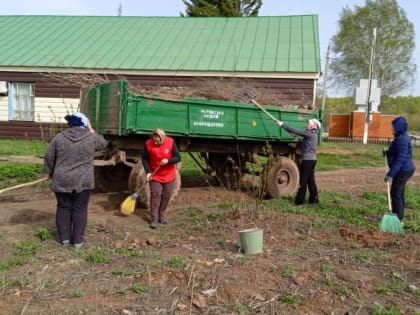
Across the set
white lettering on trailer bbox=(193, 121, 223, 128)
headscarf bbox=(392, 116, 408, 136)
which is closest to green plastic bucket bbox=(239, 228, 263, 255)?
headscarf bbox=(392, 116, 408, 136)

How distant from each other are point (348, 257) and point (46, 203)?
5.25 metres

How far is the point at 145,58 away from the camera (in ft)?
63.3

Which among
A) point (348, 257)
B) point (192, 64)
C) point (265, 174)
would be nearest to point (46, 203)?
point (265, 174)

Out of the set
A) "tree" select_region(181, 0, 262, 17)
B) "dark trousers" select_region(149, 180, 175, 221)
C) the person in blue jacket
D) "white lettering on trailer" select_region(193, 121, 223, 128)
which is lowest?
"dark trousers" select_region(149, 180, 175, 221)

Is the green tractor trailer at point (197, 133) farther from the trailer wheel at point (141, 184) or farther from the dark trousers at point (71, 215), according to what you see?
the dark trousers at point (71, 215)

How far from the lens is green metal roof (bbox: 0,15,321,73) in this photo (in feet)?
61.1

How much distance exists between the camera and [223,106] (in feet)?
28.3

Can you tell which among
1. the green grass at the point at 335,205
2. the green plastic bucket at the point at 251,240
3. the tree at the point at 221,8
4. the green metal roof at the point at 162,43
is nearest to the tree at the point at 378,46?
the tree at the point at 221,8

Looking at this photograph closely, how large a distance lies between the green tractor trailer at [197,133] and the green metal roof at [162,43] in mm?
8478

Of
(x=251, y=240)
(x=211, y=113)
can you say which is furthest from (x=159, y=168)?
(x=251, y=240)

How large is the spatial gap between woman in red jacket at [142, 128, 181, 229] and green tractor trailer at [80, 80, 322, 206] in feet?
1.46

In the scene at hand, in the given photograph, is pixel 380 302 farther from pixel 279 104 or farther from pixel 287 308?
pixel 279 104

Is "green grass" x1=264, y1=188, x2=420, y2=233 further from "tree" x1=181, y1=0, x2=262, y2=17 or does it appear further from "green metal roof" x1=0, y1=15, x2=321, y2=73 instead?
"tree" x1=181, y1=0, x2=262, y2=17

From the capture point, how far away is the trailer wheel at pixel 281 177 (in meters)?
9.46
